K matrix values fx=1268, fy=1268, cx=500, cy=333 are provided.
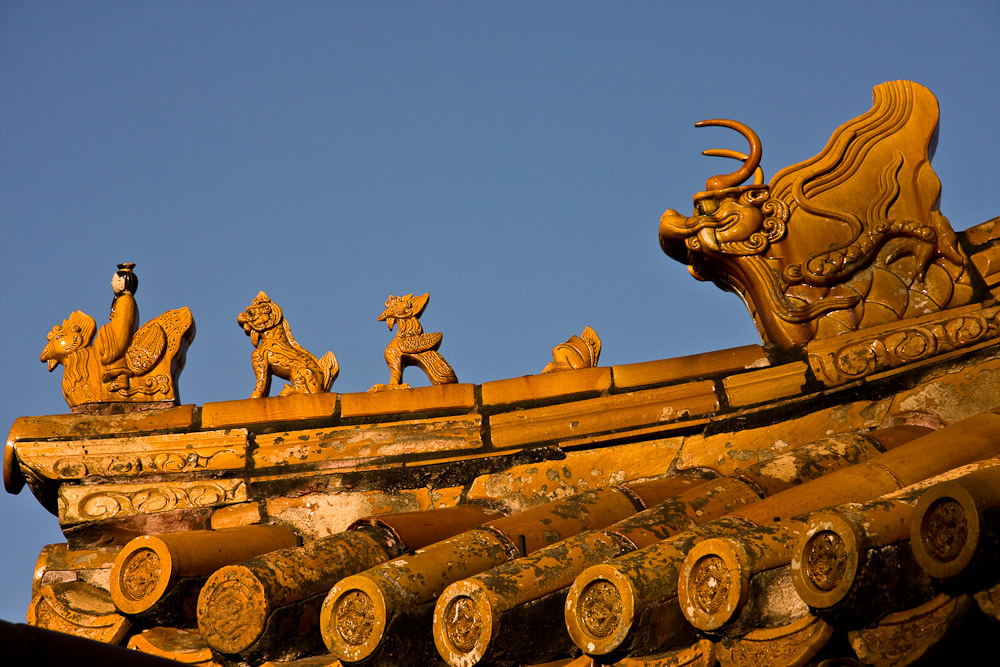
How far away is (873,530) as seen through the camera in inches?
139

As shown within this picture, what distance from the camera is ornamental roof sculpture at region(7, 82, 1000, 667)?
4.19m

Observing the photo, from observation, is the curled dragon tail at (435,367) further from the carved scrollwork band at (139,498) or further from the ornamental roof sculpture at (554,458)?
the carved scrollwork band at (139,498)

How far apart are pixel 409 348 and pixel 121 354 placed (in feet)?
4.77

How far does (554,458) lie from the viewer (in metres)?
5.98

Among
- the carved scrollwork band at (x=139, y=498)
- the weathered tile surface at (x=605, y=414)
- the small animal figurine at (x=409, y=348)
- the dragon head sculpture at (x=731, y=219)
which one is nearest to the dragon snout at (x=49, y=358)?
the carved scrollwork band at (x=139, y=498)

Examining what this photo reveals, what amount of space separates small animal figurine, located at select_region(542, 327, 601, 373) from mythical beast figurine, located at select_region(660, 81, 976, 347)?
0.68m

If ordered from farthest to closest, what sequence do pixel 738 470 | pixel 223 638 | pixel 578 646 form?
pixel 738 470, pixel 223 638, pixel 578 646

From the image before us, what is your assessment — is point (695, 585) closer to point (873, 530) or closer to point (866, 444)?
point (873, 530)

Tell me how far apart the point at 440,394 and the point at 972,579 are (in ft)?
10.6

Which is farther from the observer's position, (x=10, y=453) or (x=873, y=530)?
(x=10, y=453)

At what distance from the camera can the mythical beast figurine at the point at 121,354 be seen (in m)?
6.28

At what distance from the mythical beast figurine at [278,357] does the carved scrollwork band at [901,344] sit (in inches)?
94.3

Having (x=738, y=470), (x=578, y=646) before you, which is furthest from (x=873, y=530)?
(x=738, y=470)

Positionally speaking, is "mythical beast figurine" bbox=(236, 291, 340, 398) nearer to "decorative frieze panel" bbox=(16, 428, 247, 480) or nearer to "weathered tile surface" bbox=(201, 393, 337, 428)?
"weathered tile surface" bbox=(201, 393, 337, 428)
